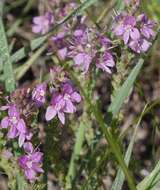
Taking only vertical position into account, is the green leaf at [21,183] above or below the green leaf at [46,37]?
below

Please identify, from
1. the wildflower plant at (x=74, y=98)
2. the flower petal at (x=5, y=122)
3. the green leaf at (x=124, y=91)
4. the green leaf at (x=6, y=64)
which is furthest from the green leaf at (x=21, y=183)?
the green leaf at (x=124, y=91)

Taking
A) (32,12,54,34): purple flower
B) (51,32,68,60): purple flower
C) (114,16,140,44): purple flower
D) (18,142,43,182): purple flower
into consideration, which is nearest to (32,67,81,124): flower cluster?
(18,142,43,182): purple flower

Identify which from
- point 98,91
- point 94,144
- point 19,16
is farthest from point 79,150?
point 19,16

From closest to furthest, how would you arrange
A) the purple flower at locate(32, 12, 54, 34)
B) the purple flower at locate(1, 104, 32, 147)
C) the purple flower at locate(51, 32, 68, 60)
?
the purple flower at locate(1, 104, 32, 147)
the purple flower at locate(51, 32, 68, 60)
the purple flower at locate(32, 12, 54, 34)

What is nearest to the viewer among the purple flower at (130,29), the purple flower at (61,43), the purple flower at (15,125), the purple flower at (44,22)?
the purple flower at (15,125)

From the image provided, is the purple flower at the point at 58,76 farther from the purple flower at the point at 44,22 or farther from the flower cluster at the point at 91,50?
the purple flower at the point at 44,22

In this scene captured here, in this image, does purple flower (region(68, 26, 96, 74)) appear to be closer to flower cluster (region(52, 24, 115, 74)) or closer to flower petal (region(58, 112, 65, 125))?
flower cluster (region(52, 24, 115, 74))

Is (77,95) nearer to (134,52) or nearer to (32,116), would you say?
(32,116)
